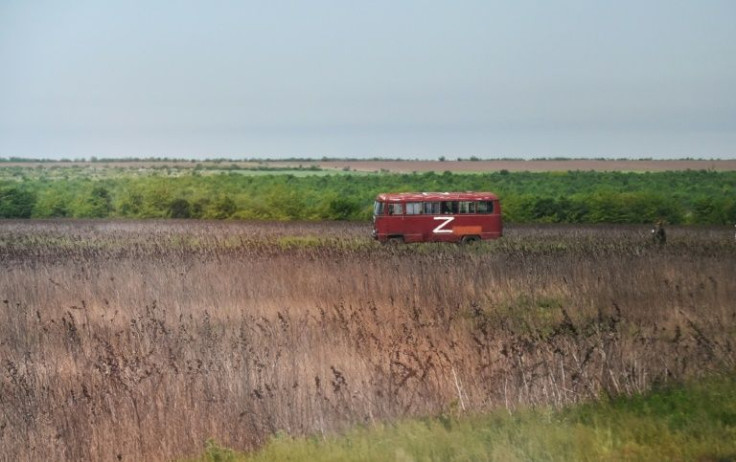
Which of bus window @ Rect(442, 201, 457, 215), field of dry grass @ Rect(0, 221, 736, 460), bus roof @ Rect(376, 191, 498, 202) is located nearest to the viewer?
field of dry grass @ Rect(0, 221, 736, 460)

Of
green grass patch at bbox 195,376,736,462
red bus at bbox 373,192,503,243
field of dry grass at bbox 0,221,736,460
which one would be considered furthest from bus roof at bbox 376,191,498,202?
green grass patch at bbox 195,376,736,462

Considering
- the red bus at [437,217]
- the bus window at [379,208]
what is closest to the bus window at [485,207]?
the red bus at [437,217]

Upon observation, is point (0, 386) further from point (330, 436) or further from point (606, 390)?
point (606, 390)

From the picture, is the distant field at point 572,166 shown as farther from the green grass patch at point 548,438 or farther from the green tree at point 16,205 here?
the green grass patch at point 548,438

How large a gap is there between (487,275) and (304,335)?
24.7ft

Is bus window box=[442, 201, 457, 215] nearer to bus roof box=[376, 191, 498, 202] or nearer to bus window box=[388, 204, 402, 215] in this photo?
bus roof box=[376, 191, 498, 202]

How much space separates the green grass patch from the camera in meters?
8.08

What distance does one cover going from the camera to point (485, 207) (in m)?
38.7

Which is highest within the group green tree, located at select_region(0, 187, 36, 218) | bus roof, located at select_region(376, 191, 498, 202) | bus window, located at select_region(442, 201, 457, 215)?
bus roof, located at select_region(376, 191, 498, 202)

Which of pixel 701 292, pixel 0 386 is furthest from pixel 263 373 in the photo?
pixel 701 292

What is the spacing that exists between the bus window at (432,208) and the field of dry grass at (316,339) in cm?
1425

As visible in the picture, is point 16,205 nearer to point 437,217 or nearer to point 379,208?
point 379,208

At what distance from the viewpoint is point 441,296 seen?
16.9 m

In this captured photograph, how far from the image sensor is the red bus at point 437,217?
3788 cm
